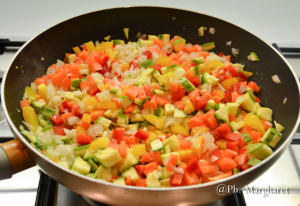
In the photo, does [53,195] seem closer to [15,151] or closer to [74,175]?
[15,151]

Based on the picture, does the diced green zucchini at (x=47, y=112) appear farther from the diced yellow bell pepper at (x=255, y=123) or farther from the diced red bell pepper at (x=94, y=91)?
the diced yellow bell pepper at (x=255, y=123)

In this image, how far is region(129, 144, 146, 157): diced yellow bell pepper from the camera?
1.19 metres

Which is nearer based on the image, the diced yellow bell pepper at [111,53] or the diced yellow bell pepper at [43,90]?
the diced yellow bell pepper at [43,90]

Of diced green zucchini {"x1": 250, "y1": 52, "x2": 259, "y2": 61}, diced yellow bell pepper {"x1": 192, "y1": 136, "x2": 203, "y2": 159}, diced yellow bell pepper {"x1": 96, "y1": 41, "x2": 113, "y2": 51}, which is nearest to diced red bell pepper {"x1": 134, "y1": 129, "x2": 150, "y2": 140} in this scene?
diced yellow bell pepper {"x1": 192, "y1": 136, "x2": 203, "y2": 159}

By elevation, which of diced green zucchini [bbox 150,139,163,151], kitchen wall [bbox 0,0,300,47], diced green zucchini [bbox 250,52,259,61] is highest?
kitchen wall [bbox 0,0,300,47]

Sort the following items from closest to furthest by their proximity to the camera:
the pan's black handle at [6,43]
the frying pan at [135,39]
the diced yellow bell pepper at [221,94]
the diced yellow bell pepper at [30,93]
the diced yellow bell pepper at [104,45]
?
1. the frying pan at [135,39]
2. the diced yellow bell pepper at [30,93]
3. the diced yellow bell pepper at [221,94]
4. the diced yellow bell pepper at [104,45]
5. the pan's black handle at [6,43]

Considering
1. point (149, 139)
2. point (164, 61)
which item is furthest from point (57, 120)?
point (164, 61)

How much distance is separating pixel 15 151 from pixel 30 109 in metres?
0.37

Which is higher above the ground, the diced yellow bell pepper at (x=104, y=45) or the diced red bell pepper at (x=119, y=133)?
the diced yellow bell pepper at (x=104, y=45)

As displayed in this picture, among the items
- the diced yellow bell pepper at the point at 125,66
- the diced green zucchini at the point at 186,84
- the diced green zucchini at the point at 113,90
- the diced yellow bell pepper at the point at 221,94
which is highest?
the diced yellow bell pepper at the point at 125,66

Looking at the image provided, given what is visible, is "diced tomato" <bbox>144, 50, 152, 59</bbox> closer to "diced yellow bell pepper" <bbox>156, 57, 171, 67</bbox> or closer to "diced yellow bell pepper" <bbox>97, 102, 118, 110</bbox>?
"diced yellow bell pepper" <bbox>156, 57, 171, 67</bbox>

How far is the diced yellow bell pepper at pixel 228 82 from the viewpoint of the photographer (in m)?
1.56

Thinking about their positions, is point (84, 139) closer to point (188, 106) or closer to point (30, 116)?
point (30, 116)

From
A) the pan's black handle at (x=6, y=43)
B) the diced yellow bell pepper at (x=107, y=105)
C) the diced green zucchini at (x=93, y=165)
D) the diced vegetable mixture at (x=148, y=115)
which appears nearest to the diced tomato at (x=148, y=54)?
the diced vegetable mixture at (x=148, y=115)
